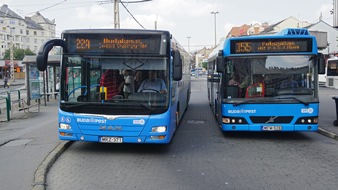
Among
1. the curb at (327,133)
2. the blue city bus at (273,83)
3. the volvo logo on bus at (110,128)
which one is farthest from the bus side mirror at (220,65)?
the curb at (327,133)

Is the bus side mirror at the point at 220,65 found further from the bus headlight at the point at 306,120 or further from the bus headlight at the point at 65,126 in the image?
the bus headlight at the point at 65,126

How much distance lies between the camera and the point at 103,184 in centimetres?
611

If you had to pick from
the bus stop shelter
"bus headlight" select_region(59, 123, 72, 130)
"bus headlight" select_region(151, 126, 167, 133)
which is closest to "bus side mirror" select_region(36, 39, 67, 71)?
"bus headlight" select_region(59, 123, 72, 130)

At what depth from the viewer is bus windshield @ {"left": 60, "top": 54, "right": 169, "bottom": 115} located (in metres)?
7.89

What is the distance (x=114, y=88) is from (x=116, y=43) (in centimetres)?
96

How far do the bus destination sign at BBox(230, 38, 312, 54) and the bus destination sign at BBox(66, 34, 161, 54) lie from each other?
9.37 feet

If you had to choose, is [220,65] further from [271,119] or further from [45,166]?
[45,166]

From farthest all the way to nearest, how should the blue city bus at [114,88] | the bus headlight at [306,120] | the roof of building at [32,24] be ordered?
the roof of building at [32,24] → the bus headlight at [306,120] → the blue city bus at [114,88]

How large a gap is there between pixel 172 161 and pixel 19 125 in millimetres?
7239

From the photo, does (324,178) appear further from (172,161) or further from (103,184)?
(103,184)

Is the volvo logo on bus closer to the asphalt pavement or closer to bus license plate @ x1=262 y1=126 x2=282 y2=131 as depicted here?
the asphalt pavement

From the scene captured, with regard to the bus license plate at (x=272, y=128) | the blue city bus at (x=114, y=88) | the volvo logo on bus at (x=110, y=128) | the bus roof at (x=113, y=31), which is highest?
the bus roof at (x=113, y=31)

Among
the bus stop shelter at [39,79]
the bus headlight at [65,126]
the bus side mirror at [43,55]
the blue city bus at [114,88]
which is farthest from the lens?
the bus stop shelter at [39,79]

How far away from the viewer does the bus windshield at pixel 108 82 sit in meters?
7.89
